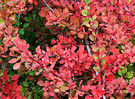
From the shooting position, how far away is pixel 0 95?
1.07 m

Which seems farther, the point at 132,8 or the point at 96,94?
the point at 132,8

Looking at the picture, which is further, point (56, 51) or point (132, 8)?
point (132, 8)

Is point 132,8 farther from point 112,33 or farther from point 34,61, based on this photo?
point 34,61

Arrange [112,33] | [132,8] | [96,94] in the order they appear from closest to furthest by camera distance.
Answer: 1. [96,94]
2. [112,33]
3. [132,8]

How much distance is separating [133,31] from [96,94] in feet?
2.02

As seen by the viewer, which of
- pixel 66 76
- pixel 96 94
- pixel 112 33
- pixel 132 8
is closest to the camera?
pixel 96 94

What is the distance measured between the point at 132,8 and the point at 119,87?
66 centimetres

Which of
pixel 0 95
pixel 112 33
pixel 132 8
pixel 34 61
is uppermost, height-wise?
pixel 132 8

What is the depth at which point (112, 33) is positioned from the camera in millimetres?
1148

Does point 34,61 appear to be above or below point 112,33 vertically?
below

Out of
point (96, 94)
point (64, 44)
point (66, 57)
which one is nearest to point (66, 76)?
point (66, 57)

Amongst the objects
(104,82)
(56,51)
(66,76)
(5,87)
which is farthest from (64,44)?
(5,87)

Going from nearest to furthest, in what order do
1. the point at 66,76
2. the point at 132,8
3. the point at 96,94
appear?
the point at 96,94 → the point at 66,76 → the point at 132,8

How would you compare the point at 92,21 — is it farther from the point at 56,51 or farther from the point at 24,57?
the point at 24,57
